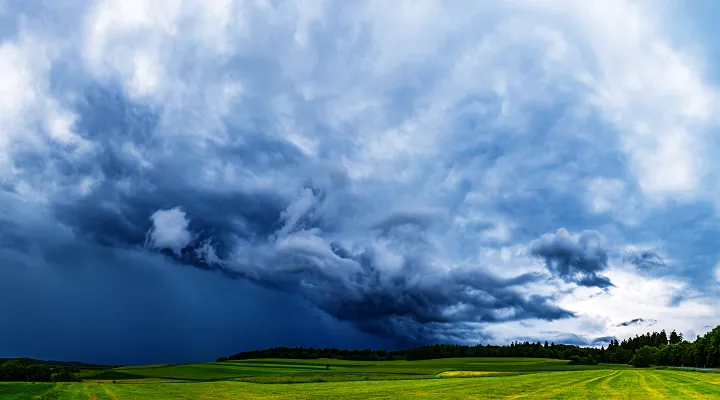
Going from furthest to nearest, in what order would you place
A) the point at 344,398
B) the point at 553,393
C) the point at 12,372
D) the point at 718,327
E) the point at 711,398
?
the point at 718,327 → the point at 12,372 → the point at 553,393 → the point at 344,398 → the point at 711,398

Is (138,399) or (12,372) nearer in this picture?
(138,399)

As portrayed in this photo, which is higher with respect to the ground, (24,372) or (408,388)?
(24,372)

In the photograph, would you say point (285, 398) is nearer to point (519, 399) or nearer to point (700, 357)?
point (519, 399)

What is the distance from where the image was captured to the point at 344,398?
4819 cm

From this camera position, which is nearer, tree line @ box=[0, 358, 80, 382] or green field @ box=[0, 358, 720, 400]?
green field @ box=[0, 358, 720, 400]

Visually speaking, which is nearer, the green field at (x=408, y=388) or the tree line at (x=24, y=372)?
the green field at (x=408, y=388)

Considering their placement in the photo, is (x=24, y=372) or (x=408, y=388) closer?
(x=408, y=388)

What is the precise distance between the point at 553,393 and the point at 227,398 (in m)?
32.1

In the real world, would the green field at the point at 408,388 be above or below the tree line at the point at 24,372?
below

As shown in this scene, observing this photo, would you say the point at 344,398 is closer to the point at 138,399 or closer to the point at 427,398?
the point at 427,398

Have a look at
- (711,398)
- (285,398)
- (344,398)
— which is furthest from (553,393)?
(285,398)

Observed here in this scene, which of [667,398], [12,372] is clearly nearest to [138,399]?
[667,398]

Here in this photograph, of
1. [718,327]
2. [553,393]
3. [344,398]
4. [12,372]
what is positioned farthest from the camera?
[718,327]

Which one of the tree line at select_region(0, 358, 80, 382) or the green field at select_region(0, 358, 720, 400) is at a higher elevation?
the tree line at select_region(0, 358, 80, 382)
